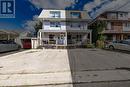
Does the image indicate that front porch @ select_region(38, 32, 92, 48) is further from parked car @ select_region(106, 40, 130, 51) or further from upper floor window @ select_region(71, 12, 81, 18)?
parked car @ select_region(106, 40, 130, 51)

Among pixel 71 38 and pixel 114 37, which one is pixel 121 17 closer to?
pixel 114 37

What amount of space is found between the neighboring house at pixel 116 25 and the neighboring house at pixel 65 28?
6.26 meters

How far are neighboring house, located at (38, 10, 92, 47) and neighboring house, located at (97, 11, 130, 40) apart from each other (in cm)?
626

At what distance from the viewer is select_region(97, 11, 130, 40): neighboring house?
47312 millimetres

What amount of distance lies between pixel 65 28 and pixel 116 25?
12.6 meters

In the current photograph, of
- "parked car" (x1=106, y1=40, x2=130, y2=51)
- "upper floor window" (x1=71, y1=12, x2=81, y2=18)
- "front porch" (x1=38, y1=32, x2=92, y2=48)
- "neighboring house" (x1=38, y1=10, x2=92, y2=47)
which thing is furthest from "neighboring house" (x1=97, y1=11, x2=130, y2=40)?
"parked car" (x1=106, y1=40, x2=130, y2=51)

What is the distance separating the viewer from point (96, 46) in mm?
38375

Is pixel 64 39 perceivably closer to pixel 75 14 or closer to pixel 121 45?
pixel 75 14

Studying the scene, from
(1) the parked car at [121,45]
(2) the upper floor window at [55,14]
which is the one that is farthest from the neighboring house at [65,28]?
(1) the parked car at [121,45]

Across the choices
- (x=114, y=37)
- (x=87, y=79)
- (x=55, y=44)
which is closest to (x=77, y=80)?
(x=87, y=79)

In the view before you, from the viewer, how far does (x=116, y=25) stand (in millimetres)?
48188

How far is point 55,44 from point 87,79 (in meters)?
29.3

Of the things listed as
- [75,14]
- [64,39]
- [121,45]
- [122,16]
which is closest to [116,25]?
[122,16]

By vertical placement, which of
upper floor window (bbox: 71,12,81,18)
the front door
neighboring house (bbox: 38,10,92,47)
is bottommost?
the front door
